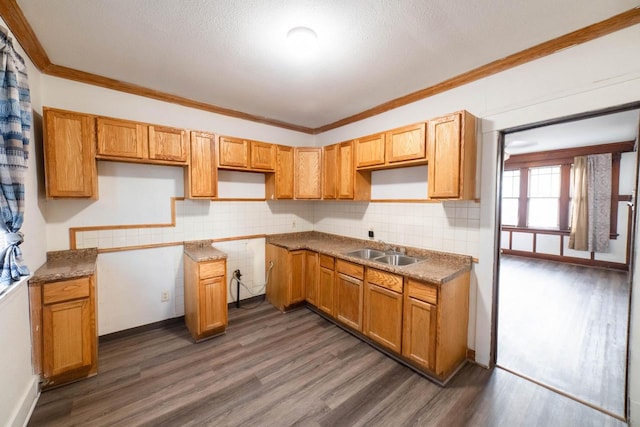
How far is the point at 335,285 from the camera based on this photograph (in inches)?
120

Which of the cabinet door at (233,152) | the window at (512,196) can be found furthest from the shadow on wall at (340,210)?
the window at (512,196)

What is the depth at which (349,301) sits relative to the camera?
287 cm

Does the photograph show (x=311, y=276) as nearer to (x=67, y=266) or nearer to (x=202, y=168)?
(x=202, y=168)

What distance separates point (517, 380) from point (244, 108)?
163 inches

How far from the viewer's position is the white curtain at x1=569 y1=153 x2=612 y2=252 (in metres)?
5.36

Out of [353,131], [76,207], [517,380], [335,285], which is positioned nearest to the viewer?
[517,380]

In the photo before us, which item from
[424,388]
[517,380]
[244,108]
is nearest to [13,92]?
[244,108]

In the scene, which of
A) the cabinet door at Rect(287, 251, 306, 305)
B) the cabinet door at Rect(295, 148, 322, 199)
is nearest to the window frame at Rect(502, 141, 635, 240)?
the cabinet door at Rect(295, 148, 322, 199)

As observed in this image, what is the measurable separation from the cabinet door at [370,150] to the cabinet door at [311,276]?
1342 millimetres

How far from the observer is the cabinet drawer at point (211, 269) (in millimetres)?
2668

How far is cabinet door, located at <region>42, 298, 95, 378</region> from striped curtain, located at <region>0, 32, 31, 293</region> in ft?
1.67

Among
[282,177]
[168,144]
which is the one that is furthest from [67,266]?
[282,177]

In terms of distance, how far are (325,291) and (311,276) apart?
0.32 metres

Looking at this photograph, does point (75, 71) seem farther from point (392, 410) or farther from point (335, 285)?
point (392, 410)
